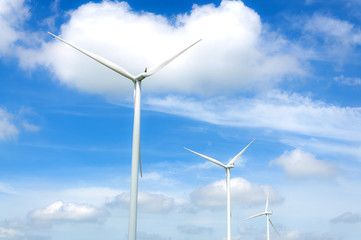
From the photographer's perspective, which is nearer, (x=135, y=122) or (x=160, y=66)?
(x=135, y=122)

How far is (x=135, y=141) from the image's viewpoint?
32219mm

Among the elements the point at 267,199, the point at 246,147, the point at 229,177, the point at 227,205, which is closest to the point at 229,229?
the point at 227,205

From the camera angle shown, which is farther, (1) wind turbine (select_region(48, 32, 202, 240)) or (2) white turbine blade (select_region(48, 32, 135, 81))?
(2) white turbine blade (select_region(48, 32, 135, 81))

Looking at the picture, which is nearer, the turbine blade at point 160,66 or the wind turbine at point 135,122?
the wind turbine at point 135,122

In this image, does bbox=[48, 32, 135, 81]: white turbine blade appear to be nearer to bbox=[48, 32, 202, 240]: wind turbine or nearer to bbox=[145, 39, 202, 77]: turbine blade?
bbox=[48, 32, 202, 240]: wind turbine

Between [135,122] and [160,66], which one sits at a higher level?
[160,66]

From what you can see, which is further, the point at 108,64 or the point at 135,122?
the point at 108,64

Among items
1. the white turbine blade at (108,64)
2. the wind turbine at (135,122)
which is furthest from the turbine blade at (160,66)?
the white turbine blade at (108,64)

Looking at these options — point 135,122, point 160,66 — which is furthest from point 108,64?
point 135,122

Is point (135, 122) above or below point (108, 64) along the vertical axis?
below

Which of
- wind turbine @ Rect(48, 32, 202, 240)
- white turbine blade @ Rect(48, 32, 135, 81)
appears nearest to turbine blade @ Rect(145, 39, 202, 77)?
wind turbine @ Rect(48, 32, 202, 240)

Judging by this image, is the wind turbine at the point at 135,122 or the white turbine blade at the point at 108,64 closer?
the wind turbine at the point at 135,122

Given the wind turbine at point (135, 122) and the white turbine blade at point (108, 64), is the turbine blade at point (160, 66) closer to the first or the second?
the wind turbine at point (135, 122)

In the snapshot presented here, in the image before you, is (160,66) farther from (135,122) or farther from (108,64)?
(135,122)
